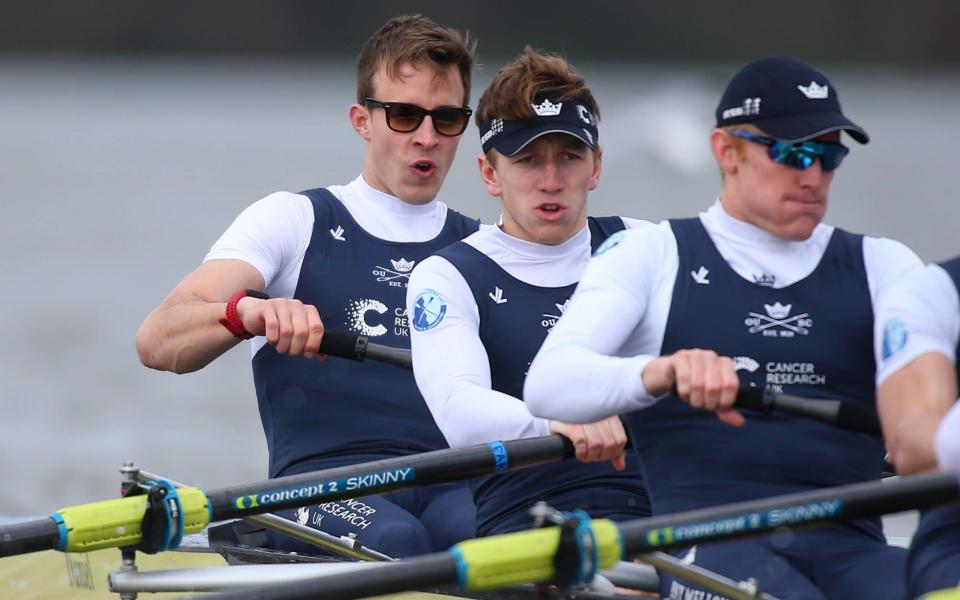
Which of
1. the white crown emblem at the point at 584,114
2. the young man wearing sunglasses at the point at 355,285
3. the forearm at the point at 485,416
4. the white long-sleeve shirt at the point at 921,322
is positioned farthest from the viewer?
the young man wearing sunglasses at the point at 355,285

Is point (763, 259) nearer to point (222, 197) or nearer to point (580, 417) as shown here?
point (580, 417)

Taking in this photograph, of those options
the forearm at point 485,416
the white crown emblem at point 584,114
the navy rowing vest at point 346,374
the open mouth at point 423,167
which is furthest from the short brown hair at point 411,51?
the forearm at point 485,416

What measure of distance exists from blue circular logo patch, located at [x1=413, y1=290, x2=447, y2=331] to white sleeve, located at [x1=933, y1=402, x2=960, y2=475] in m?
1.75

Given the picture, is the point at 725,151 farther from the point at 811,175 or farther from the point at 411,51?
the point at 411,51

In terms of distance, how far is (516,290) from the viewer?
4672 mm

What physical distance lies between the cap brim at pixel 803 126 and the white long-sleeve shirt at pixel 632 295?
27 cm

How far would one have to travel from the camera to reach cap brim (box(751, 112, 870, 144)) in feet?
12.0

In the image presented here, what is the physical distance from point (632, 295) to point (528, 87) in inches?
43.2

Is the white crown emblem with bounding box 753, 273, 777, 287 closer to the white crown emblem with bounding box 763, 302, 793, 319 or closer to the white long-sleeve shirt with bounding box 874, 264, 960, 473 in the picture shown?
the white crown emblem with bounding box 763, 302, 793, 319

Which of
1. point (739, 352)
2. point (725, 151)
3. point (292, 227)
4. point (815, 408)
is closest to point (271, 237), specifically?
point (292, 227)

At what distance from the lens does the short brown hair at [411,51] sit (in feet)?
17.5

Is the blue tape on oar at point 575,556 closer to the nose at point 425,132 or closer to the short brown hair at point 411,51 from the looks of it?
the nose at point 425,132

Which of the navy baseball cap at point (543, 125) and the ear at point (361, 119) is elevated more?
the ear at point (361, 119)

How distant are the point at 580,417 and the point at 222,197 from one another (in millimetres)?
27268
